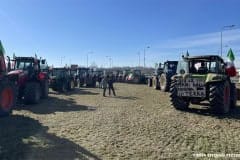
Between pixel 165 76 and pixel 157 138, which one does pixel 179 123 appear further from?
pixel 165 76

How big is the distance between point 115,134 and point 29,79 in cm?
901

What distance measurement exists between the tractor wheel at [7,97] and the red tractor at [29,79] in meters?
1.92

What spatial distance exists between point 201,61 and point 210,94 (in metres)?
2.53

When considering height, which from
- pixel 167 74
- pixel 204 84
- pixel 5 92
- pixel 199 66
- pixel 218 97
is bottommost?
pixel 218 97

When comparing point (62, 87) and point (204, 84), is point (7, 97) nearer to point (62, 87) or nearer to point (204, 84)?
point (204, 84)

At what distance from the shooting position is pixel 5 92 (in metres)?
11.6

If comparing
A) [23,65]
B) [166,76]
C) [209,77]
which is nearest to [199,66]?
[209,77]

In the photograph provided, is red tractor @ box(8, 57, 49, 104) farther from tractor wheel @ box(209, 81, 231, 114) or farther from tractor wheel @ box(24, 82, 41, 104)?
tractor wheel @ box(209, 81, 231, 114)

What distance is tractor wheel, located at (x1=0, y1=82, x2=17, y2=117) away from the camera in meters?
11.3

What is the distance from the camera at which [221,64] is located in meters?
14.4

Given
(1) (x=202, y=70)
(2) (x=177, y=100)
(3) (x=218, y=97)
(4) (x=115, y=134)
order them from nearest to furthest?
(4) (x=115, y=134)
(3) (x=218, y=97)
(2) (x=177, y=100)
(1) (x=202, y=70)

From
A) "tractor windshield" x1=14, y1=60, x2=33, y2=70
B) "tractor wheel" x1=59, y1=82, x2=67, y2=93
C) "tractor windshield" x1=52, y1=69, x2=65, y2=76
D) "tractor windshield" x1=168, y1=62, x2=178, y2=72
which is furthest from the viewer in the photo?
"tractor windshield" x1=168, y1=62, x2=178, y2=72

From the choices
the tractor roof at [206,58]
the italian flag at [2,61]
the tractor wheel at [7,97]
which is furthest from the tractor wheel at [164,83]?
the italian flag at [2,61]

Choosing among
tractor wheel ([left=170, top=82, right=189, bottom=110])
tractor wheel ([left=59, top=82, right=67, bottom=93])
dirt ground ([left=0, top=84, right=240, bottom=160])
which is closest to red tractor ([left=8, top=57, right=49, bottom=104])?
dirt ground ([left=0, top=84, right=240, bottom=160])
